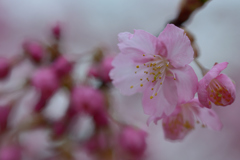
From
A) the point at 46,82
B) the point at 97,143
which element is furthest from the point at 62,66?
the point at 97,143

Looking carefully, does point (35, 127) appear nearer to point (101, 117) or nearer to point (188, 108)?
point (101, 117)

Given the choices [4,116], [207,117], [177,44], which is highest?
[4,116]

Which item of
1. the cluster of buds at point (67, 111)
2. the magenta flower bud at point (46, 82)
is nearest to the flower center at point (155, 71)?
the cluster of buds at point (67, 111)

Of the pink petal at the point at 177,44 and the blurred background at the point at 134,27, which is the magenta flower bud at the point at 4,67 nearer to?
the blurred background at the point at 134,27

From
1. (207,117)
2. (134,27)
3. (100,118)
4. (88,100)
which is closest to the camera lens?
(207,117)

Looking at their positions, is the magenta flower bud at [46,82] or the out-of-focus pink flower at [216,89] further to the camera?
the magenta flower bud at [46,82]

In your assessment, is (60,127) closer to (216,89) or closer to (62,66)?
(62,66)
